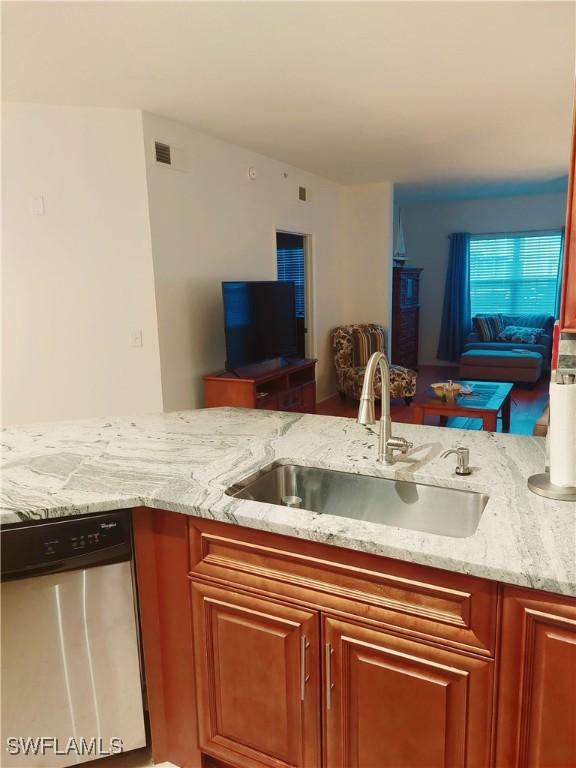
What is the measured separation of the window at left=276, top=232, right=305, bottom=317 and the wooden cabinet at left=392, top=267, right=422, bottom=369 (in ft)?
5.58

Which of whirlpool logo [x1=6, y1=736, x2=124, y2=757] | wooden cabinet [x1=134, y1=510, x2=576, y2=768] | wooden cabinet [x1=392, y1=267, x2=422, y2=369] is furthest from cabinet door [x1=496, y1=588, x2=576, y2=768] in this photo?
wooden cabinet [x1=392, y1=267, x2=422, y2=369]

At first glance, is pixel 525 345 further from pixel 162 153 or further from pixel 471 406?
pixel 162 153

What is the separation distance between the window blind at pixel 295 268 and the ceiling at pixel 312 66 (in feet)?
6.18

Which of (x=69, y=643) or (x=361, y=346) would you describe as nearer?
(x=69, y=643)

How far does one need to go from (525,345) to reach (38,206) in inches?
256

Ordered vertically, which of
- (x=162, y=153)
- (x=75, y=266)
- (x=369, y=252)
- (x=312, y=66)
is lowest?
(x=75, y=266)

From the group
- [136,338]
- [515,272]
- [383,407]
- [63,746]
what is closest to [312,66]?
[136,338]

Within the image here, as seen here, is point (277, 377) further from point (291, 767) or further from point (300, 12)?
point (291, 767)

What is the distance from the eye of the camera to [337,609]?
1292 millimetres

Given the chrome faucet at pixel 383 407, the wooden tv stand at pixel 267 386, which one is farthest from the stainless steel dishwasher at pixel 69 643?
the wooden tv stand at pixel 267 386

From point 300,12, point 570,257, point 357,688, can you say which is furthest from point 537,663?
point 300,12

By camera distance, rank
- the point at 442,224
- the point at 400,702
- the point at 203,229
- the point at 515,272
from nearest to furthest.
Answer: the point at 400,702, the point at 203,229, the point at 515,272, the point at 442,224

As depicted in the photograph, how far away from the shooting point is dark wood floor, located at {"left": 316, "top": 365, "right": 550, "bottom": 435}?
18.0 feet

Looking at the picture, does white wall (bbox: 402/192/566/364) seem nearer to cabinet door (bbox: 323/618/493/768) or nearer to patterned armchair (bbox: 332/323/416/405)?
patterned armchair (bbox: 332/323/416/405)
